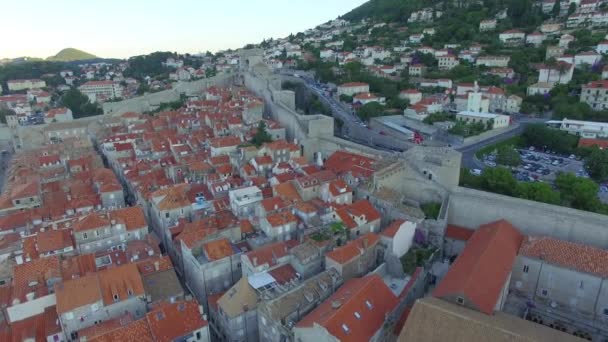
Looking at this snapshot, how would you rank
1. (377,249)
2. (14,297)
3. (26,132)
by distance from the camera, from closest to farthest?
(14,297)
(377,249)
(26,132)

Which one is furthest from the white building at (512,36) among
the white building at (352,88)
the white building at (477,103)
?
the white building at (352,88)

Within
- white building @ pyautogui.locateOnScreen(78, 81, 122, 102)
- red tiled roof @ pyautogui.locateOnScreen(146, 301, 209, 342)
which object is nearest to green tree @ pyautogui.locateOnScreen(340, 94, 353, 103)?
red tiled roof @ pyautogui.locateOnScreen(146, 301, 209, 342)

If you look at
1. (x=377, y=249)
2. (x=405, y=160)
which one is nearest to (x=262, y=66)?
(x=405, y=160)

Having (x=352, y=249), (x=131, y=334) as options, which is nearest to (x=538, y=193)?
(x=352, y=249)

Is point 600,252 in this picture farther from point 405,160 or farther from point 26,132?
point 26,132

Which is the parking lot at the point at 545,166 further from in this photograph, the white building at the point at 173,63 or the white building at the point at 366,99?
the white building at the point at 173,63

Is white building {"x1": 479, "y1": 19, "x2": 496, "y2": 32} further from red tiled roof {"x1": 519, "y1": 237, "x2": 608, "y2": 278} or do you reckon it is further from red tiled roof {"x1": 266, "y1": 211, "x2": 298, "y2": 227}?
red tiled roof {"x1": 266, "y1": 211, "x2": 298, "y2": 227}
